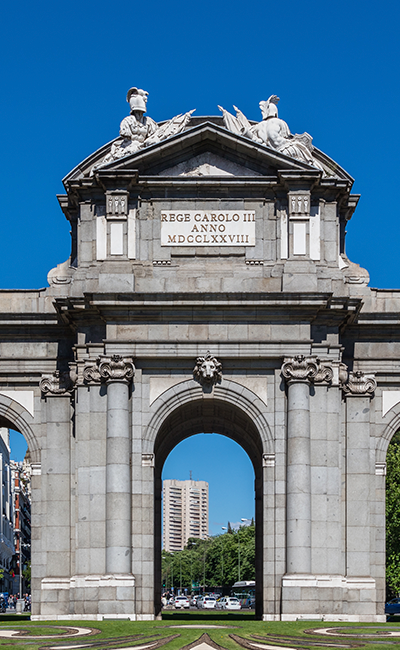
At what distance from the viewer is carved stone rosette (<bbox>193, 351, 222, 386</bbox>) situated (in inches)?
1763

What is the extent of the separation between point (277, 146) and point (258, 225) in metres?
3.51

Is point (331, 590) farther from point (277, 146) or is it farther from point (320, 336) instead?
point (277, 146)

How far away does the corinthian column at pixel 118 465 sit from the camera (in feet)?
142

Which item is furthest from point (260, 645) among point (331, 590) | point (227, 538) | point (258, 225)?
point (227, 538)

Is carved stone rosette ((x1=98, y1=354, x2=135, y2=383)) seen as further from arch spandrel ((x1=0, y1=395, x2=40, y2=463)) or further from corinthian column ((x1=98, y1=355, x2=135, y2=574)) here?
arch spandrel ((x1=0, y1=395, x2=40, y2=463))

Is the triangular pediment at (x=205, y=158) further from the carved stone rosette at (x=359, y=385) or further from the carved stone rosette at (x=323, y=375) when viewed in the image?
the carved stone rosette at (x=359, y=385)

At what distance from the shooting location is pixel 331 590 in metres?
43.0

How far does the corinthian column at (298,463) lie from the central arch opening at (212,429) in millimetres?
2003

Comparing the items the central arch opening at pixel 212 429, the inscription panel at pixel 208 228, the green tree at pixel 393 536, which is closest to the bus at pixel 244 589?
the green tree at pixel 393 536

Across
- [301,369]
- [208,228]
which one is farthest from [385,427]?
[208,228]

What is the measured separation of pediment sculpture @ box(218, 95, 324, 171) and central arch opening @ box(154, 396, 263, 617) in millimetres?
10544

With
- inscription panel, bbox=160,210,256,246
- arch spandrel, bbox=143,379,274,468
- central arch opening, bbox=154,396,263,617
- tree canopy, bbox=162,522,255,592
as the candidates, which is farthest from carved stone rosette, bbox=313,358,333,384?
tree canopy, bbox=162,522,255,592

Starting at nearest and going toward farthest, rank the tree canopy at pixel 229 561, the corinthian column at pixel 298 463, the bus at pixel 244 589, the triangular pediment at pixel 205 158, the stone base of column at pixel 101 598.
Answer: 1. the stone base of column at pixel 101 598
2. the corinthian column at pixel 298 463
3. the triangular pediment at pixel 205 158
4. the bus at pixel 244 589
5. the tree canopy at pixel 229 561

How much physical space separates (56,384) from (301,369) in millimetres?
10200
